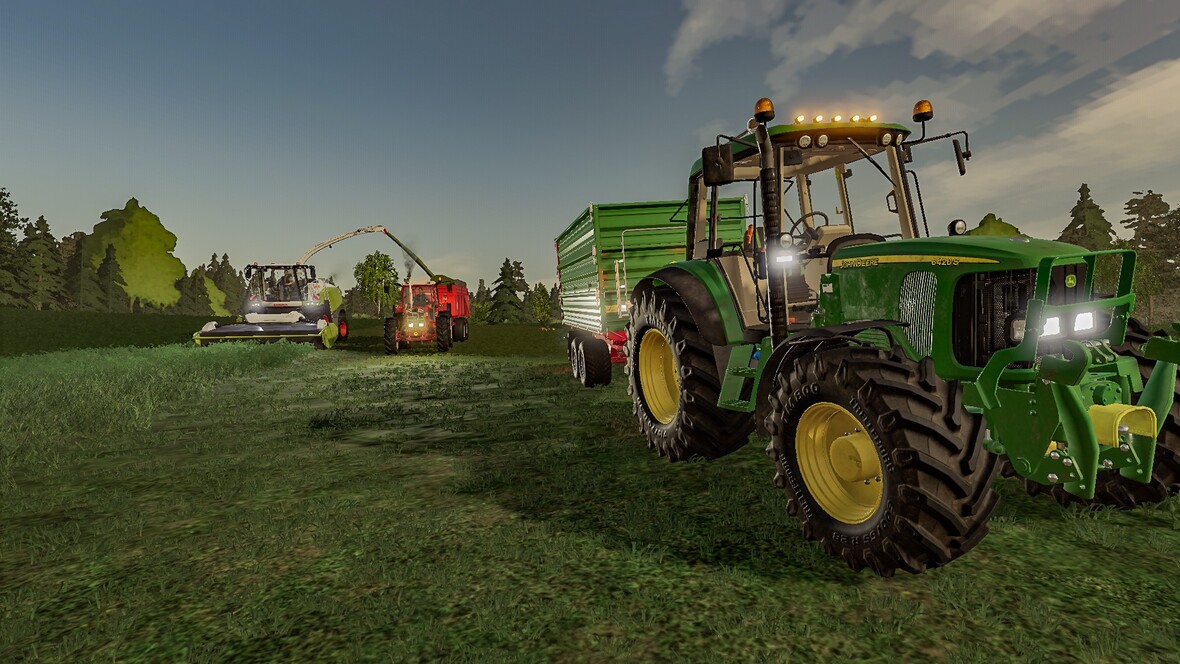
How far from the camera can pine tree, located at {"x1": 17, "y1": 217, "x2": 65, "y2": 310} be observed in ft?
210

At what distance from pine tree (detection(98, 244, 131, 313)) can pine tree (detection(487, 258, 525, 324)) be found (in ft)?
111

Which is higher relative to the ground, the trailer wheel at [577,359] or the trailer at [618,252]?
the trailer at [618,252]

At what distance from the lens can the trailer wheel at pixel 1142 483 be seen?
151 inches

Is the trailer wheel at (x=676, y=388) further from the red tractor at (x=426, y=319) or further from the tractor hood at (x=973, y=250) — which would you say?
the red tractor at (x=426, y=319)

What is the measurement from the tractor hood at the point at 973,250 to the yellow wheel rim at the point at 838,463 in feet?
2.94

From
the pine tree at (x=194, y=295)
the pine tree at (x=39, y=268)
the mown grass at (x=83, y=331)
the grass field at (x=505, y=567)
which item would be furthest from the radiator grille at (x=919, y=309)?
the pine tree at (x=194, y=295)

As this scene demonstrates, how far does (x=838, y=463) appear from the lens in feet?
12.3

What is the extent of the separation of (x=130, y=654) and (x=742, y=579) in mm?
2582

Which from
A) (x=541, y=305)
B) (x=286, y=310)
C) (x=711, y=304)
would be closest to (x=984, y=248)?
(x=711, y=304)

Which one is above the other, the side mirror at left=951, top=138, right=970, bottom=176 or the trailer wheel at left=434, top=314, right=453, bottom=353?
the side mirror at left=951, top=138, right=970, bottom=176

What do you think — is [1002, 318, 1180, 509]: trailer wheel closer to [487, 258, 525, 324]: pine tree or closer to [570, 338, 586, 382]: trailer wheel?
[570, 338, 586, 382]: trailer wheel

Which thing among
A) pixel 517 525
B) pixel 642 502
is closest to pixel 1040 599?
pixel 642 502

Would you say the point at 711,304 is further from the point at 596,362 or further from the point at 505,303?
the point at 505,303

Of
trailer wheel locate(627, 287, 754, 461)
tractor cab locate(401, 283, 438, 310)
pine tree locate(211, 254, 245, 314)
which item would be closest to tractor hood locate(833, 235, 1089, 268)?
trailer wheel locate(627, 287, 754, 461)
